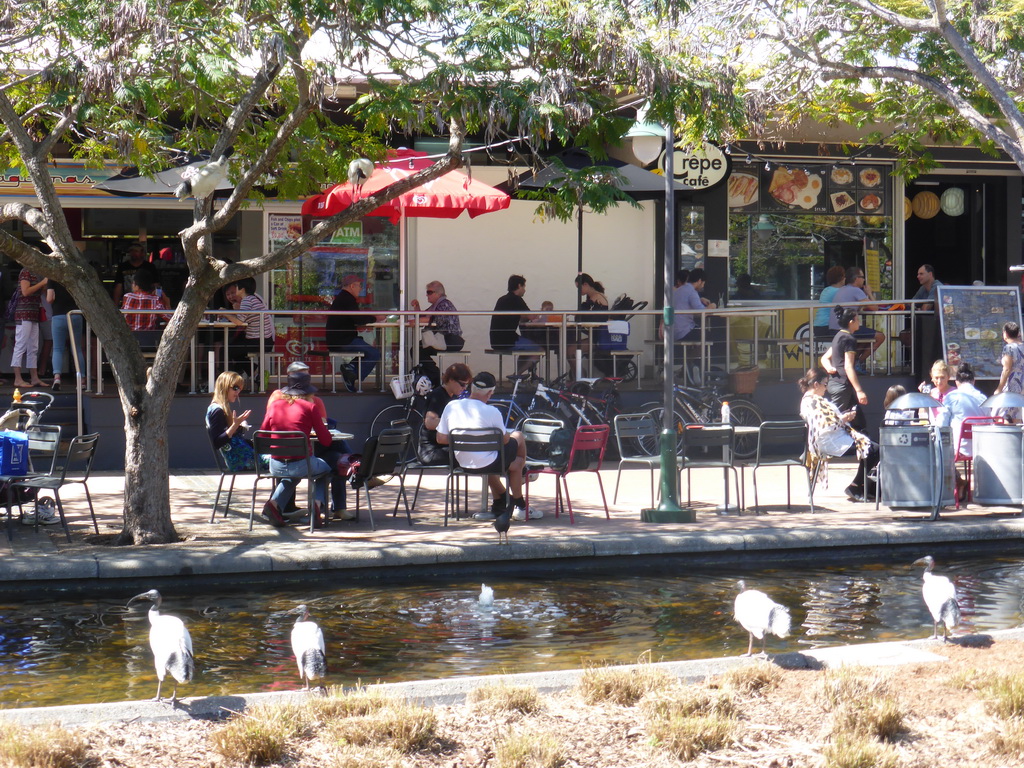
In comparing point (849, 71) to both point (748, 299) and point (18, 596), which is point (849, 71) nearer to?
point (748, 299)

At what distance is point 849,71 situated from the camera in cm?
1327

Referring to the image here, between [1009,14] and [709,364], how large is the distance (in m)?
5.40

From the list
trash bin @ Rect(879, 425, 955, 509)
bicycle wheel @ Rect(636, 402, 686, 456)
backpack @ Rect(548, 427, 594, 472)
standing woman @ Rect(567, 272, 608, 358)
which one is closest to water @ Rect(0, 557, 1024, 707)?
trash bin @ Rect(879, 425, 955, 509)

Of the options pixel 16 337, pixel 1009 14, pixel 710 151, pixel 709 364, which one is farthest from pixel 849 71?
pixel 16 337

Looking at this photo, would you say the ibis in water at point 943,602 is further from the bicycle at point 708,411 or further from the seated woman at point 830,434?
the bicycle at point 708,411

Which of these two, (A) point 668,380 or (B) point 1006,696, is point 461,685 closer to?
(B) point 1006,696

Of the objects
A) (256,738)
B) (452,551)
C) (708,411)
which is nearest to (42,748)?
(256,738)

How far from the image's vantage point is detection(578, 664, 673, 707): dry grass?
578 centimetres

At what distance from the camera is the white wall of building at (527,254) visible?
19359 mm

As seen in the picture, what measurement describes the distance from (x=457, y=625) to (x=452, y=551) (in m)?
1.61

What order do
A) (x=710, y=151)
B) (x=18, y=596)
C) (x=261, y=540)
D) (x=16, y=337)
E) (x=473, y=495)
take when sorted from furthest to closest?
1. (x=710, y=151)
2. (x=16, y=337)
3. (x=473, y=495)
4. (x=261, y=540)
5. (x=18, y=596)

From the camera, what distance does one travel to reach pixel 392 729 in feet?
17.1

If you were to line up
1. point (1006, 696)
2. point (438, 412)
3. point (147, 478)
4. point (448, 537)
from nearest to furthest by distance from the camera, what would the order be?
point (1006, 696) < point (147, 478) < point (448, 537) < point (438, 412)

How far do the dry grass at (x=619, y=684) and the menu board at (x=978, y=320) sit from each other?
37.7 ft
